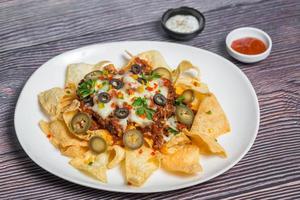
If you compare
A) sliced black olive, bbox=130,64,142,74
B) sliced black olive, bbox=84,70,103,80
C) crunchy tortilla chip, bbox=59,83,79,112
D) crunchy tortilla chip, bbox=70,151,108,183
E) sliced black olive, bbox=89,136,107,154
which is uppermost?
sliced black olive, bbox=130,64,142,74

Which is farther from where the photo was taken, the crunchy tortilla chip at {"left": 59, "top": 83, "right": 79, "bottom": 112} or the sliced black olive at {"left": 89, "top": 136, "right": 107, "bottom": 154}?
the crunchy tortilla chip at {"left": 59, "top": 83, "right": 79, "bottom": 112}

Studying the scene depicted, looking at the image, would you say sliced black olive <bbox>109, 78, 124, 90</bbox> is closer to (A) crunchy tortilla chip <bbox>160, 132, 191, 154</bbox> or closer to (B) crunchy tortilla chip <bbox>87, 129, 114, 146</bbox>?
(B) crunchy tortilla chip <bbox>87, 129, 114, 146</bbox>

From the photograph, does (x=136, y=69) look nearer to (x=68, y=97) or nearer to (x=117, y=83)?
(x=117, y=83)

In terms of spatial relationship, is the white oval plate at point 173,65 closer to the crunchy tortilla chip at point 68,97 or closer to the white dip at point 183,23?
the crunchy tortilla chip at point 68,97

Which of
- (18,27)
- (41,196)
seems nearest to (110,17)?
(18,27)

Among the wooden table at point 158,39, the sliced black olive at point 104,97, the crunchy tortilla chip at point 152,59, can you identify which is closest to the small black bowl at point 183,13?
the wooden table at point 158,39

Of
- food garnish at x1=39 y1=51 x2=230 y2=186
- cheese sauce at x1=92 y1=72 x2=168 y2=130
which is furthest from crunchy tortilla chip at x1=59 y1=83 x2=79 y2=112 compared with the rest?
cheese sauce at x1=92 y1=72 x2=168 y2=130

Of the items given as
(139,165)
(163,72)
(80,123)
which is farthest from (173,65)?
(139,165)
